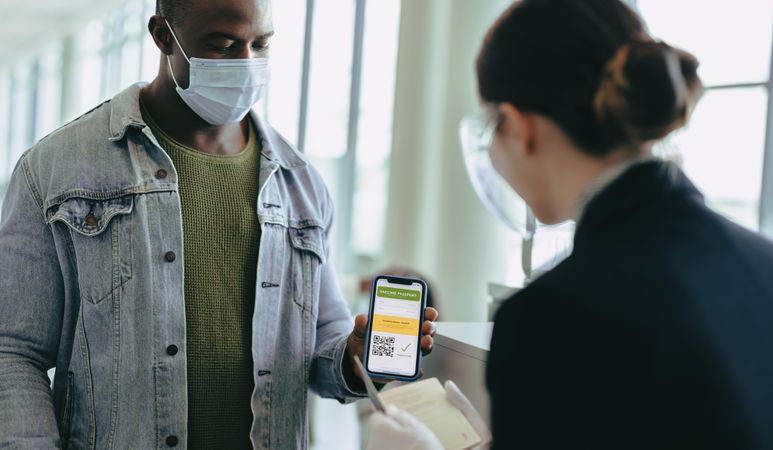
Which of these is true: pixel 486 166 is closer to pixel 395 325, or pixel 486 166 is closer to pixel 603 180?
pixel 395 325

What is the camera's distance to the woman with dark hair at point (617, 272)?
0.71 meters

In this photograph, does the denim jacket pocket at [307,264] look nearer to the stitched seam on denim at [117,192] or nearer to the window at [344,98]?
the stitched seam on denim at [117,192]

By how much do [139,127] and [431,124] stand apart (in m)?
2.89

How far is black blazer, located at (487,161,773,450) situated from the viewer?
2.34ft

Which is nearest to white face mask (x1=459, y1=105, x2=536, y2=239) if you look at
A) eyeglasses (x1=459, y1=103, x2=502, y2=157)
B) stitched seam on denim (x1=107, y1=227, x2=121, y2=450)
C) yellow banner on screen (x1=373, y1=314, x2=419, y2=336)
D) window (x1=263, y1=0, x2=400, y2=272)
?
eyeglasses (x1=459, y1=103, x2=502, y2=157)

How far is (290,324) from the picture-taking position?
148 centimetres

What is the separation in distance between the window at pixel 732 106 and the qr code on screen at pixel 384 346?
1.68m

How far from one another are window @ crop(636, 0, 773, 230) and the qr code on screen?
1675mm

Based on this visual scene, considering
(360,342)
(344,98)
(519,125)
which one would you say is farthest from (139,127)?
(344,98)

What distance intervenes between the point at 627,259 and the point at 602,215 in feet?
0.22

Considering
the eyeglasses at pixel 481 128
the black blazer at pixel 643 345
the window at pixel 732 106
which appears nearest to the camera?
the black blazer at pixel 643 345

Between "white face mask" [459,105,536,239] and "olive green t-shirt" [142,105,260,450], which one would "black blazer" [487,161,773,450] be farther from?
"olive green t-shirt" [142,105,260,450]

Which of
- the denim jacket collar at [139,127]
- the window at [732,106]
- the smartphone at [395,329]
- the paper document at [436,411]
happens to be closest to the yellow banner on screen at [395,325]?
the smartphone at [395,329]

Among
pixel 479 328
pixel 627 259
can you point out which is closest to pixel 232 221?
pixel 479 328
